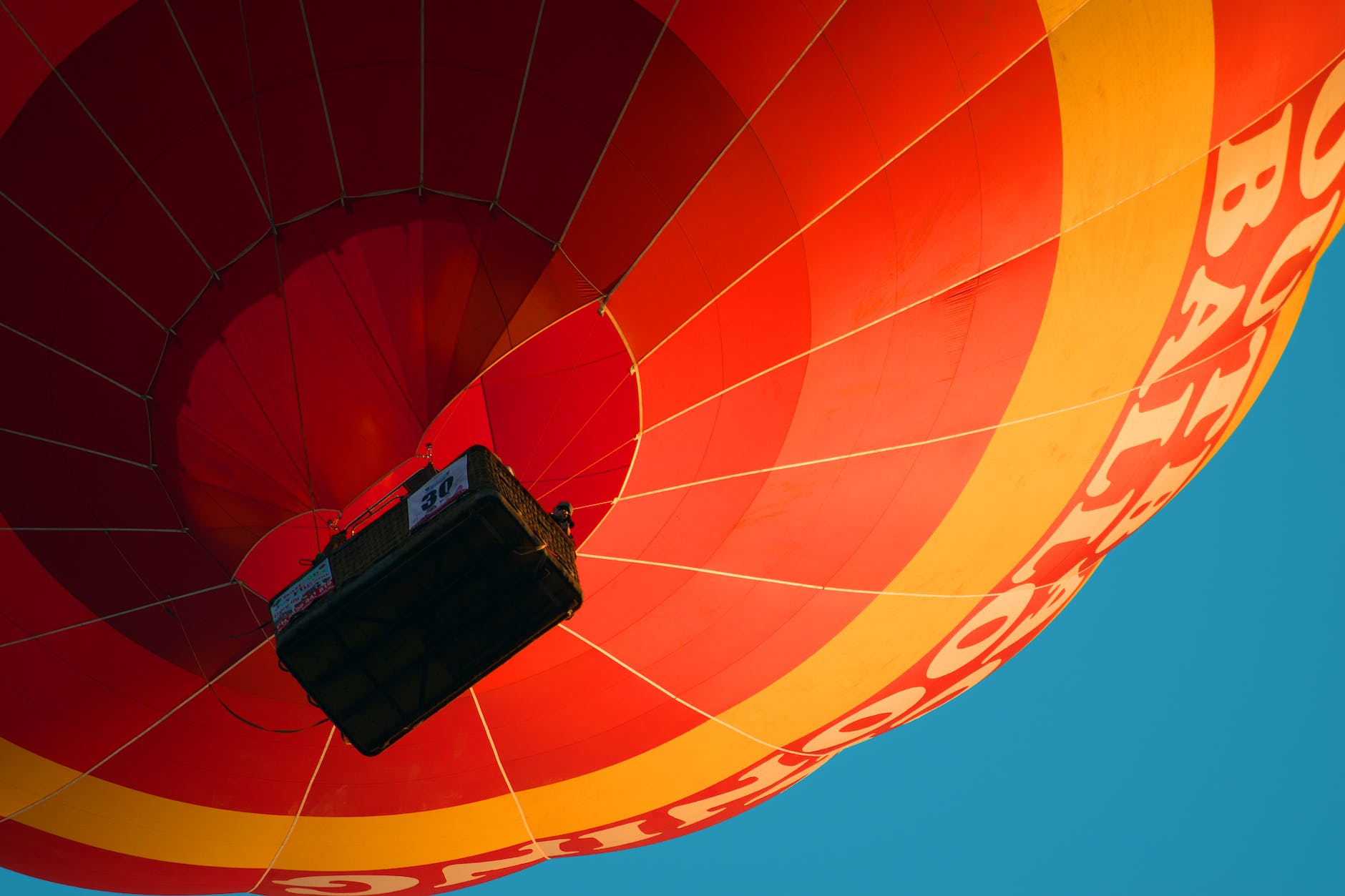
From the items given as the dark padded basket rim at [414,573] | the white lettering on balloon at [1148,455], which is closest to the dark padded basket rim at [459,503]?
the dark padded basket rim at [414,573]

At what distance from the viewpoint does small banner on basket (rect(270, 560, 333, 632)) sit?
5254mm

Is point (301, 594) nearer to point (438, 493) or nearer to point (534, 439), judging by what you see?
point (438, 493)

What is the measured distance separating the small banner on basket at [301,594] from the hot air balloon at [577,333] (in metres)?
0.82

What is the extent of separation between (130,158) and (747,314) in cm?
300

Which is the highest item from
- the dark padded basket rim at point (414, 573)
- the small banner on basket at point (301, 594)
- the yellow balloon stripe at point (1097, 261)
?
the yellow balloon stripe at point (1097, 261)

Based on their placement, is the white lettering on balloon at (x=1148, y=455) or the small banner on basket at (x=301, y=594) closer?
the small banner on basket at (x=301, y=594)

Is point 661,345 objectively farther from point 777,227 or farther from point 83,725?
point 83,725

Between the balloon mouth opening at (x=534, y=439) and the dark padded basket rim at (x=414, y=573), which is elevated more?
the balloon mouth opening at (x=534, y=439)

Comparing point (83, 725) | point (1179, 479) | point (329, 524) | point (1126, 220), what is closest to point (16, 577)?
point (83, 725)

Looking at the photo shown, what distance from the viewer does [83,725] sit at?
7.04 metres

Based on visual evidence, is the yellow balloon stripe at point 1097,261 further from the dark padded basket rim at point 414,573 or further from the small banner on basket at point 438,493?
the small banner on basket at point 438,493

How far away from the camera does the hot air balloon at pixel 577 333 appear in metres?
5.50

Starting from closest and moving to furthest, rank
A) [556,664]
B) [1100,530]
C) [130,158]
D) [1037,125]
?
1. [130,158]
2. [1037,125]
3. [556,664]
4. [1100,530]

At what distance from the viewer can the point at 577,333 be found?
5.98 meters
